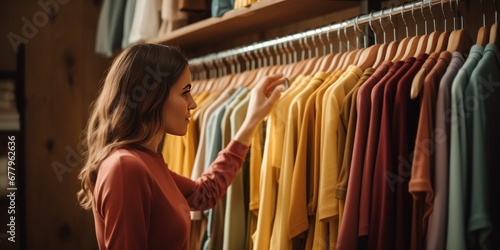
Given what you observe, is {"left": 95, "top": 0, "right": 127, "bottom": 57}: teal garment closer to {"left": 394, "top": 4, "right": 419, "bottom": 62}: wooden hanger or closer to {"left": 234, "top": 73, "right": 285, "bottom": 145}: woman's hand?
{"left": 234, "top": 73, "right": 285, "bottom": 145}: woman's hand

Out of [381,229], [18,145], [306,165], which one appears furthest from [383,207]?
[18,145]

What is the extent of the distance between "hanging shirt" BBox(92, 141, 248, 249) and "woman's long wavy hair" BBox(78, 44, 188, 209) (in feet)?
0.18

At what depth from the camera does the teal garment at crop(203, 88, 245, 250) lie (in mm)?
2023

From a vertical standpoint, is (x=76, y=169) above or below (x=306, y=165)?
below

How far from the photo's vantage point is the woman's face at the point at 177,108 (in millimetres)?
1537

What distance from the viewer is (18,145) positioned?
2.77 meters

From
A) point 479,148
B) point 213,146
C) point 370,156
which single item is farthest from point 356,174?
point 213,146

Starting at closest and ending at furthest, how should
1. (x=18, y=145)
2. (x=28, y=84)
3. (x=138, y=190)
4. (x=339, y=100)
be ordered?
1. (x=138, y=190)
2. (x=339, y=100)
3. (x=18, y=145)
4. (x=28, y=84)

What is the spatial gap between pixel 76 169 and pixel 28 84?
568mm

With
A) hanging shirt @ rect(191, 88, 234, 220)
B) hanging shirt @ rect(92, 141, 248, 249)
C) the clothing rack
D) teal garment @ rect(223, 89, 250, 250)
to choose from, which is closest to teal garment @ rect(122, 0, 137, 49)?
the clothing rack

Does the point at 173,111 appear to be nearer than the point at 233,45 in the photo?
Yes

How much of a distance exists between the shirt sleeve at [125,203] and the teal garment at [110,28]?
1743 mm

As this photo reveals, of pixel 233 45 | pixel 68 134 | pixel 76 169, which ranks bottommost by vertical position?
pixel 76 169

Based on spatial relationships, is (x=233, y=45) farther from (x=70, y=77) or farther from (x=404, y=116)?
(x=404, y=116)
